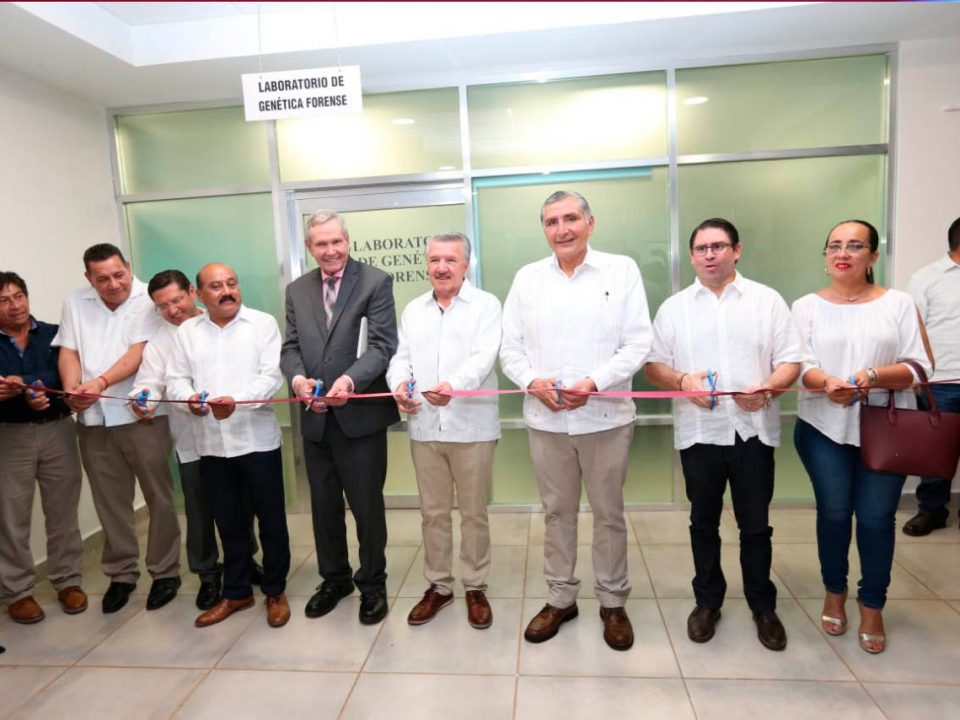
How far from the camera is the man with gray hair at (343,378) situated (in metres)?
2.87

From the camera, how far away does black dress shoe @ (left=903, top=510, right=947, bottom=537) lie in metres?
3.78

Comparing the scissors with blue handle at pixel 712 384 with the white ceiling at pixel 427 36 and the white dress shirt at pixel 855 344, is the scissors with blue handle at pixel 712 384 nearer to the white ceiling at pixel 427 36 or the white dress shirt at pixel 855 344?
the white dress shirt at pixel 855 344

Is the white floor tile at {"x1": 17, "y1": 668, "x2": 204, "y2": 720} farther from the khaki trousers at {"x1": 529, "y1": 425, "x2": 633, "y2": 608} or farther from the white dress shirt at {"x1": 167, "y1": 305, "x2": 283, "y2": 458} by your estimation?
the khaki trousers at {"x1": 529, "y1": 425, "x2": 633, "y2": 608}

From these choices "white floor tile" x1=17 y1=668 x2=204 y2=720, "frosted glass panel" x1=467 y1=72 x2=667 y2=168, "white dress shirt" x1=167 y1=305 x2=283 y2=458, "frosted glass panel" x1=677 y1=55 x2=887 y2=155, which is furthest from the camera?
"frosted glass panel" x1=467 y1=72 x2=667 y2=168

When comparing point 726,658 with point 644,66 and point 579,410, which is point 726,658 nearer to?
point 579,410

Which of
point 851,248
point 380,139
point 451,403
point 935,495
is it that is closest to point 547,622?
point 451,403

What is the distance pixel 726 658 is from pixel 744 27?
3.46m

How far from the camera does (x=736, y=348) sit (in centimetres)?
252

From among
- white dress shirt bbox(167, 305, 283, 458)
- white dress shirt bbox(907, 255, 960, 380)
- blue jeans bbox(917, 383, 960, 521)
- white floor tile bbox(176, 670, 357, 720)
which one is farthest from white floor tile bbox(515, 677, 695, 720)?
white dress shirt bbox(907, 255, 960, 380)

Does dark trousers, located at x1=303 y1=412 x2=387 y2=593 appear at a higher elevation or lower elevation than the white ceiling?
lower

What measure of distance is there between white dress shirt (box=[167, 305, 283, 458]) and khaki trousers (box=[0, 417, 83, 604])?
81cm

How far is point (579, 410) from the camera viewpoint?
2613 mm

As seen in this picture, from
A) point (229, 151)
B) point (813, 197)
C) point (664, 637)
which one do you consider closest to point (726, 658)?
point (664, 637)

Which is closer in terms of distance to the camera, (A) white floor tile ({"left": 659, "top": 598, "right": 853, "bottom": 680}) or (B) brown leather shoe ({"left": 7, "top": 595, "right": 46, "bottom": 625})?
(A) white floor tile ({"left": 659, "top": 598, "right": 853, "bottom": 680})
